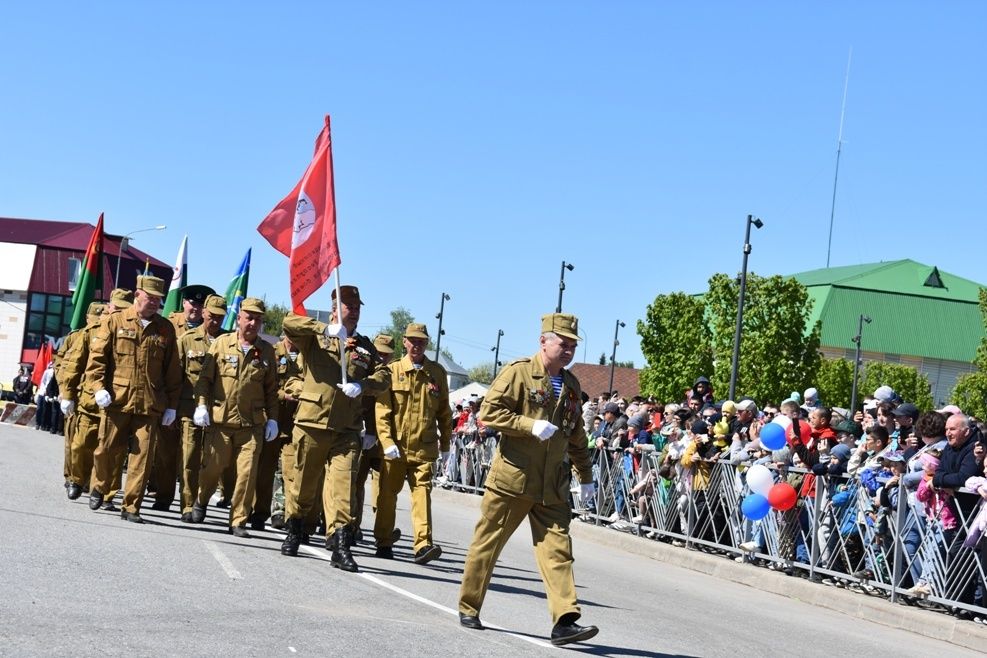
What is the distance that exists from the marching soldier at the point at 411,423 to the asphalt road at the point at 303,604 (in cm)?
59

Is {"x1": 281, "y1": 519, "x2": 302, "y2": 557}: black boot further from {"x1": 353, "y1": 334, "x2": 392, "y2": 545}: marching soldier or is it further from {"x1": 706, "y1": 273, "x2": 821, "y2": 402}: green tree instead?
{"x1": 706, "y1": 273, "x2": 821, "y2": 402}: green tree

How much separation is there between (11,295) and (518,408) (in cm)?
9546

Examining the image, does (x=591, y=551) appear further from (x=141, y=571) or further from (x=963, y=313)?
(x=963, y=313)

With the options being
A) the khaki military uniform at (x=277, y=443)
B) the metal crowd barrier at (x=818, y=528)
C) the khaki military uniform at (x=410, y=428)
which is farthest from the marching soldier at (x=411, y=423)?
the metal crowd barrier at (x=818, y=528)

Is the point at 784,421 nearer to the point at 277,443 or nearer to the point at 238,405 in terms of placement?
the point at 277,443

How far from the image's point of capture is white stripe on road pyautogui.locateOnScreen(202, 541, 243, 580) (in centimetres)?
979

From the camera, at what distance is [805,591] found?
1437 centimetres

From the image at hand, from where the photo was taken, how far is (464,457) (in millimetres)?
27625

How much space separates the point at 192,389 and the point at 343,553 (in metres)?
3.68

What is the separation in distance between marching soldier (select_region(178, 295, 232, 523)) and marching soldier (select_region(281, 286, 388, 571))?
7.70 ft

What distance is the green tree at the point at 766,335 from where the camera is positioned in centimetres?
7469

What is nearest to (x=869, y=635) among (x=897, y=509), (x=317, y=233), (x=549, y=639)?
(x=897, y=509)

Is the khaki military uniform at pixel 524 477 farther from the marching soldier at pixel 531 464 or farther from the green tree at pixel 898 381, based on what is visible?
the green tree at pixel 898 381

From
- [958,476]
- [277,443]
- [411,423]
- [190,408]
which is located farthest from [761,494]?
[190,408]
